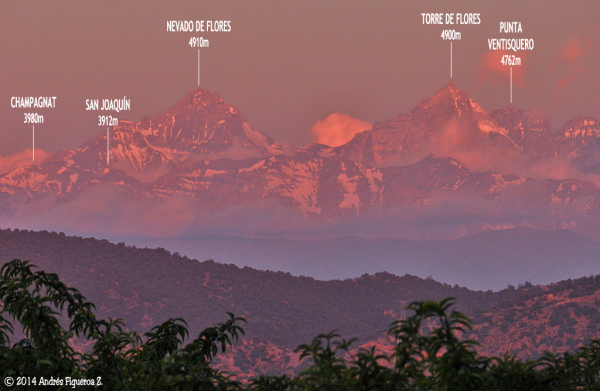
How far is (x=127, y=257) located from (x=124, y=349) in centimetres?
18566

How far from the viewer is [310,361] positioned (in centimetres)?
794

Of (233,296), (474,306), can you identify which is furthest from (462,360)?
(474,306)

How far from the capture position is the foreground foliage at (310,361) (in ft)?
25.5

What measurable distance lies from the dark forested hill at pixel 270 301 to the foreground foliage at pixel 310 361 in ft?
372

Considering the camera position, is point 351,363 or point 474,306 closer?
point 351,363

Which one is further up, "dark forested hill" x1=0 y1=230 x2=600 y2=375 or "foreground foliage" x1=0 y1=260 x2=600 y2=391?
"foreground foliage" x1=0 y1=260 x2=600 y2=391

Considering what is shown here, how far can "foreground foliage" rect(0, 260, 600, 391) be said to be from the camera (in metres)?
7.78

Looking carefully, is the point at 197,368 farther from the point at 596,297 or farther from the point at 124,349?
the point at 596,297

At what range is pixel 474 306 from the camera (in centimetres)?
18250

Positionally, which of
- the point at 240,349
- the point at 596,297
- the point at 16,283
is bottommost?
the point at 240,349

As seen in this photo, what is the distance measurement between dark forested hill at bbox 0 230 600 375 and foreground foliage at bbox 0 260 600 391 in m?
113

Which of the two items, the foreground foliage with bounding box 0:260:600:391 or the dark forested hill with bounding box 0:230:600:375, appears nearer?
the foreground foliage with bounding box 0:260:600:391

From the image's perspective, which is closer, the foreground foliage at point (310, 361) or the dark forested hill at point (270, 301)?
the foreground foliage at point (310, 361)

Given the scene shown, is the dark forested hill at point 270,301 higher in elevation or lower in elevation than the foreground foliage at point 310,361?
lower
